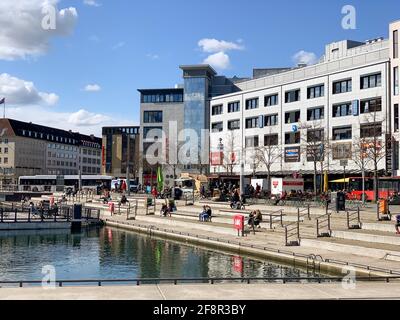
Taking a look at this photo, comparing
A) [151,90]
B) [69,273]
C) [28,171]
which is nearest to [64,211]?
[69,273]

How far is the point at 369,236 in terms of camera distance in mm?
27953

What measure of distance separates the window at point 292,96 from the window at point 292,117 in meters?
2.03

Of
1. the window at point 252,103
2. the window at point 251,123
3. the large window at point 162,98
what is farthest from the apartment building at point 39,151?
the window at point 252,103

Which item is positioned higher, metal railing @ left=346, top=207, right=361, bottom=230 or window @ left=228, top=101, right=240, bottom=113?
window @ left=228, top=101, right=240, bottom=113

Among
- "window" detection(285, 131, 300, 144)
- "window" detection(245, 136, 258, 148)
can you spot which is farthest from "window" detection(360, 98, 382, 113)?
"window" detection(245, 136, 258, 148)

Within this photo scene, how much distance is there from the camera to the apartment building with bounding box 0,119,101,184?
156 meters

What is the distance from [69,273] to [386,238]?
16.5m

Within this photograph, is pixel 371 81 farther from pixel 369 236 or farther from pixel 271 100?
pixel 369 236

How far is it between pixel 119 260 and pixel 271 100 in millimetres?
58716

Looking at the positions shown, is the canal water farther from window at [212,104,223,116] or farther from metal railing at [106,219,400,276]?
window at [212,104,223,116]

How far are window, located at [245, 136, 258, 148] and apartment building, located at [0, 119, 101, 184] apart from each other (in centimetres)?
8889

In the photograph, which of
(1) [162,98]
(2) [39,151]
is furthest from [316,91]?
(2) [39,151]
